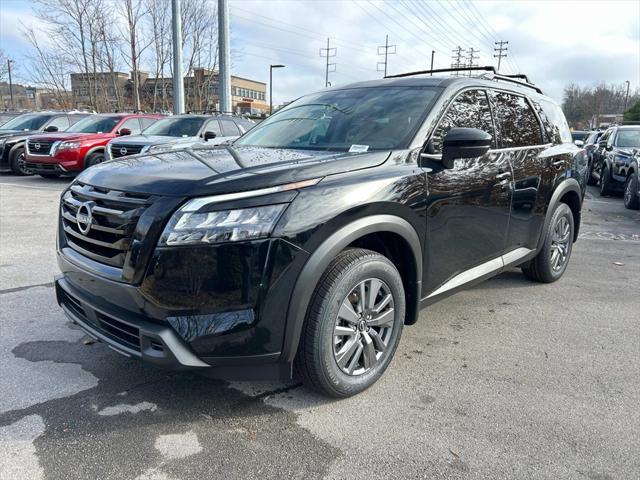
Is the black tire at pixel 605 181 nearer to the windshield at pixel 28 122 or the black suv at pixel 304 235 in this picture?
the black suv at pixel 304 235

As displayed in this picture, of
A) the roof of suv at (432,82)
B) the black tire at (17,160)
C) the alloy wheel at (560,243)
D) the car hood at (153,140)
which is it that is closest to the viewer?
the roof of suv at (432,82)

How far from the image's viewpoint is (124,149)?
10.9 metres

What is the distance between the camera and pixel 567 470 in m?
→ 2.28

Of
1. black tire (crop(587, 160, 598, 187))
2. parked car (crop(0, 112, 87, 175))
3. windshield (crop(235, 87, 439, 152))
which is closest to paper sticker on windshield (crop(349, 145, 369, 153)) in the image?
windshield (crop(235, 87, 439, 152))

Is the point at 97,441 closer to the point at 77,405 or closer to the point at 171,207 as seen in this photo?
the point at 77,405

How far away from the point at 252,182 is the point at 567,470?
6.28 feet

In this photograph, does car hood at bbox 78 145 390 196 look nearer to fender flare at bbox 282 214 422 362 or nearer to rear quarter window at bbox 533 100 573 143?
fender flare at bbox 282 214 422 362

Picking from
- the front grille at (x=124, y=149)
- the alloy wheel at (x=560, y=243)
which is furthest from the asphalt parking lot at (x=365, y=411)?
the front grille at (x=124, y=149)

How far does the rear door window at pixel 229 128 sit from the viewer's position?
12.2 meters

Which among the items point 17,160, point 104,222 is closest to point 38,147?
point 17,160

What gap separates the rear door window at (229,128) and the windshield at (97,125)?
307 centimetres

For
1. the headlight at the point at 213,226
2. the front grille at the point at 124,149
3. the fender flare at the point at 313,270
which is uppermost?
the front grille at the point at 124,149

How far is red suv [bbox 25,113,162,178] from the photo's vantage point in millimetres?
11875

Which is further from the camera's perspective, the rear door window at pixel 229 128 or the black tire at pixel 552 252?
the rear door window at pixel 229 128
